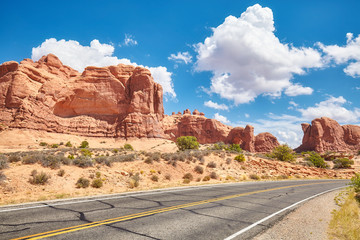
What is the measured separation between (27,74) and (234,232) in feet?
268

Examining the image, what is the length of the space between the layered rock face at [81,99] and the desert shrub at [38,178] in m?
55.2

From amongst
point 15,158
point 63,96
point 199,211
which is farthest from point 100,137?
point 199,211

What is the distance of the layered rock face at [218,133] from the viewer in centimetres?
8925

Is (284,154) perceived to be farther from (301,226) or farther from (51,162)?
(51,162)

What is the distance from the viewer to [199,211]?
7.98m

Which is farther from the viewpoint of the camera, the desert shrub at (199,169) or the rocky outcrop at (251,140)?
the rocky outcrop at (251,140)

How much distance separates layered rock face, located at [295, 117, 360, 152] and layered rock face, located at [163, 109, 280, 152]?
581 inches

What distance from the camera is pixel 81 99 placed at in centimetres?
7219

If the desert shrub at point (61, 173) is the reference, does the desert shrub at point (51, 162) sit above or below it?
above

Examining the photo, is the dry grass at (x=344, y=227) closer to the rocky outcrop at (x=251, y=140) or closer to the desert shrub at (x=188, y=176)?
the desert shrub at (x=188, y=176)

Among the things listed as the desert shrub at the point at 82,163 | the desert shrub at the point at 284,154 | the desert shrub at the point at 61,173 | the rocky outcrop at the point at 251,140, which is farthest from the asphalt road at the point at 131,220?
the rocky outcrop at the point at 251,140

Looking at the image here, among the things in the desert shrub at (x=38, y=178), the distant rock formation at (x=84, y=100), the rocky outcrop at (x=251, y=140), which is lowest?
the desert shrub at (x=38, y=178)

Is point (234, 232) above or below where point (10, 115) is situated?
below

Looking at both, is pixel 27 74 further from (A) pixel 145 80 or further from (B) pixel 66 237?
(B) pixel 66 237
